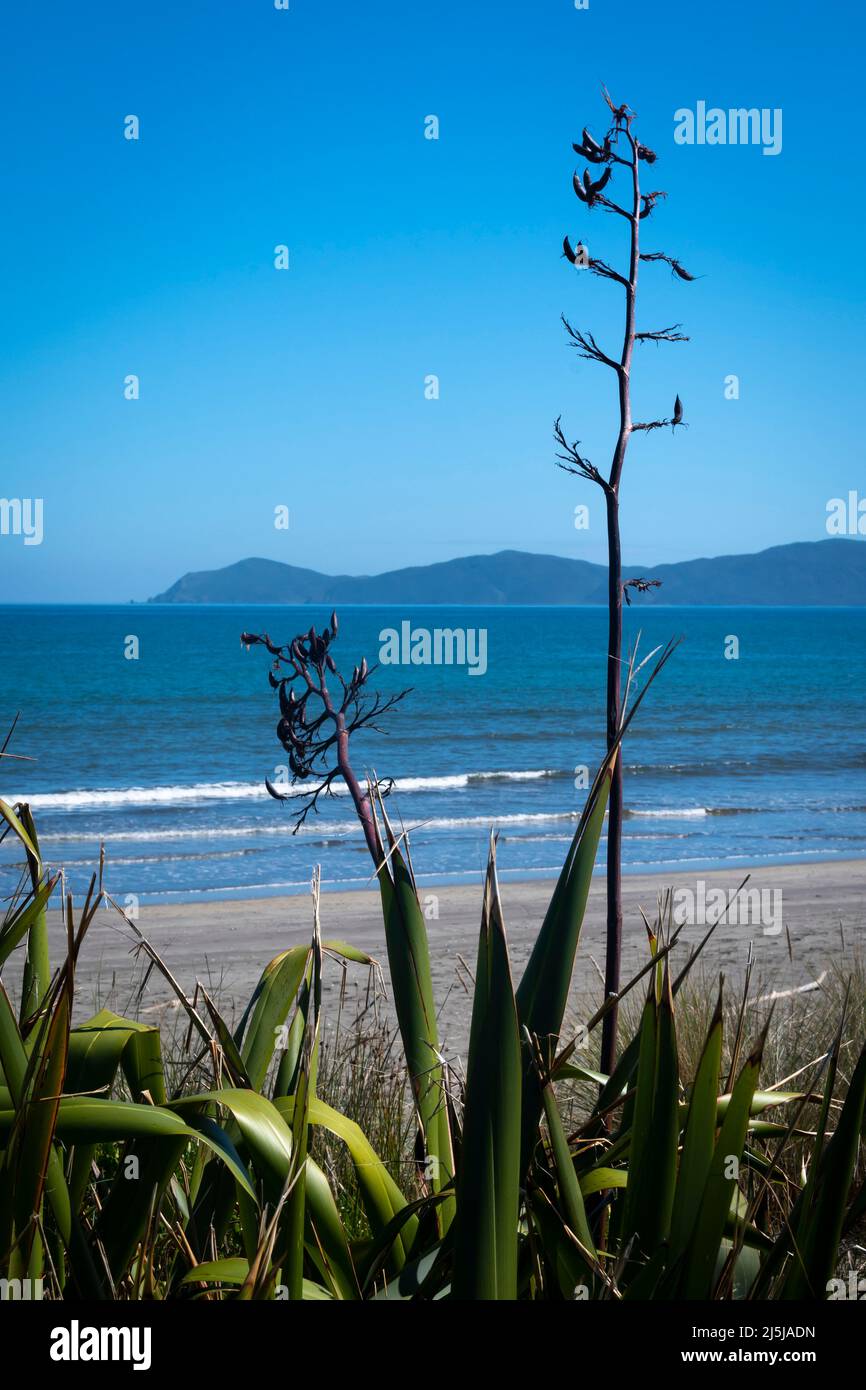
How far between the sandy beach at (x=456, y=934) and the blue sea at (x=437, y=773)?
102cm

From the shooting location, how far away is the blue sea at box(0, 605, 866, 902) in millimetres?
14812

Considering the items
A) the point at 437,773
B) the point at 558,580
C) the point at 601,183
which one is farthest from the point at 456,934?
the point at 558,580

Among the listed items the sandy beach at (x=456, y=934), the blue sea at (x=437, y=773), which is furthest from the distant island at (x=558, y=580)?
the sandy beach at (x=456, y=934)

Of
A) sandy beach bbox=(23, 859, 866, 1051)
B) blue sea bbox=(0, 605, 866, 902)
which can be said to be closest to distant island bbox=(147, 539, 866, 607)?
blue sea bbox=(0, 605, 866, 902)

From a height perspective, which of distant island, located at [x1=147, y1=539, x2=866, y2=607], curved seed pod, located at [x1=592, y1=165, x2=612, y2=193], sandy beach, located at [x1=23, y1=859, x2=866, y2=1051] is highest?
distant island, located at [x1=147, y1=539, x2=866, y2=607]

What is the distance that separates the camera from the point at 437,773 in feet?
82.0

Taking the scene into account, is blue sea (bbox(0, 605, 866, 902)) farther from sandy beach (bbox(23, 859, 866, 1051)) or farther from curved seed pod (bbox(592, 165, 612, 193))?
sandy beach (bbox(23, 859, 866, 1051))

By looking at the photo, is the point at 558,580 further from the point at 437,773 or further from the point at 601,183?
the point at 601,183

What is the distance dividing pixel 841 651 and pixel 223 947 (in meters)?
78.9

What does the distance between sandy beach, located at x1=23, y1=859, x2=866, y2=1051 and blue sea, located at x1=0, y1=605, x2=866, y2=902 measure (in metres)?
1.02

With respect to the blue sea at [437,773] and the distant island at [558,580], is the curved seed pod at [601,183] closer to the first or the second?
the blue sea at [437,773]

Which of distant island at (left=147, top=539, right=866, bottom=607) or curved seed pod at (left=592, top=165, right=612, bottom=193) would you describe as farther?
distant island at (left=147, top=539, right=866, bottom=607)
